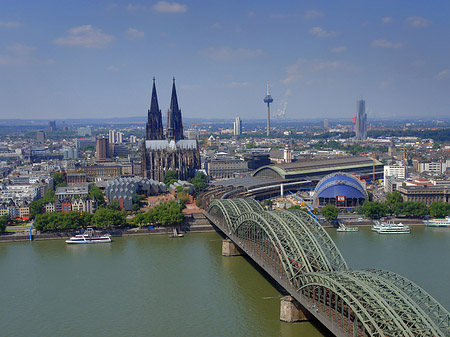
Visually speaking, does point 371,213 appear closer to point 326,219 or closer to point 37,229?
point 326,219

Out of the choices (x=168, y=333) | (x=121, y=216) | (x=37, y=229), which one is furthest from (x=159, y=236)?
(x=168, y=333)

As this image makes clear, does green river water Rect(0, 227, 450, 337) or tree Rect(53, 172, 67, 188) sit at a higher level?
tree Rect(53, 172, 67, 188)

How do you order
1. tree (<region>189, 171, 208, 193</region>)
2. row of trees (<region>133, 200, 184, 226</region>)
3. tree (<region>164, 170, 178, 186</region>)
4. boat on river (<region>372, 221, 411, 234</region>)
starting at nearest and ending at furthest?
boat on river (<region>372, 221, 411, 234</region>), row of trees (<region>133, 200, 184, 226</region>), tree (<region>189, 171, 208, 193</region>), tree (<region>164, 170, 178, 186</region>)

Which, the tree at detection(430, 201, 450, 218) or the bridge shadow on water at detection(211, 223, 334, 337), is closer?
the bridge shadow on water at detection(211, 223, 334, 337)

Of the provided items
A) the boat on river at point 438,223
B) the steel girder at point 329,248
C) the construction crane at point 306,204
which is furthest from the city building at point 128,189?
the boat on river at point 438,223

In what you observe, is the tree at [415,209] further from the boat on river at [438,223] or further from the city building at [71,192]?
the city building at [71,192]

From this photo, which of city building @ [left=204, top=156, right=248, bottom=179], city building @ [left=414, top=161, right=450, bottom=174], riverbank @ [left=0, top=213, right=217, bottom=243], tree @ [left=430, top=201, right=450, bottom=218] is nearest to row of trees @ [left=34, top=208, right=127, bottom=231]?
riverbank @ [left=0, top=213, right=217, bottom=243]

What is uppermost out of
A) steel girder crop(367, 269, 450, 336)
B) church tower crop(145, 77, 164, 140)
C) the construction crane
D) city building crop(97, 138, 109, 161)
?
church tower crop(145, 77, 164, 140)

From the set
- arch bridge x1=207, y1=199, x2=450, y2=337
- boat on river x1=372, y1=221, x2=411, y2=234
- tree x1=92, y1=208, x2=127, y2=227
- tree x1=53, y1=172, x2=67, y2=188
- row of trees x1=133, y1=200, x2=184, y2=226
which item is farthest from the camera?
tree x1=53, y1=172, x2=67, y2=188

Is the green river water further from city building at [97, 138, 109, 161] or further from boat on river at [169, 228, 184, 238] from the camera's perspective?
city building at [97, 138, 109, 161]
